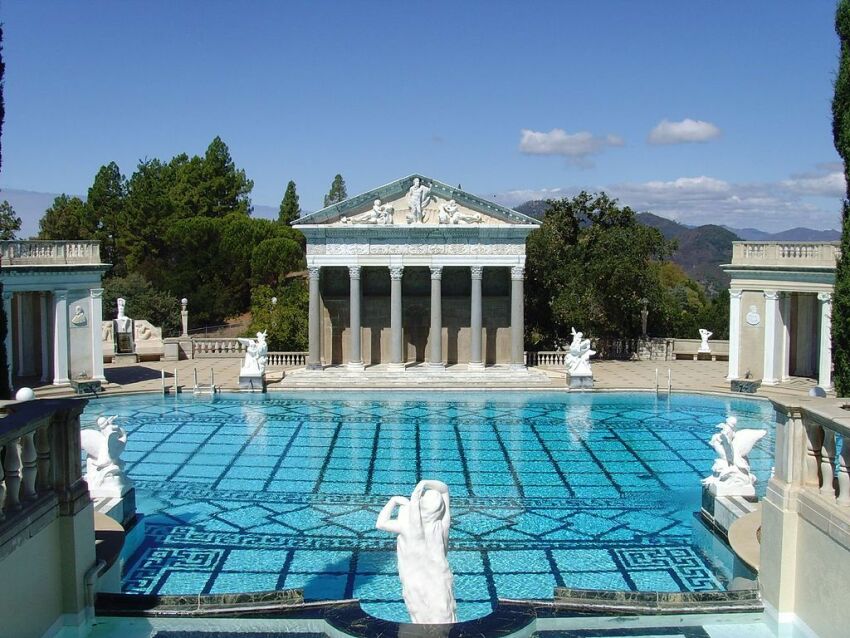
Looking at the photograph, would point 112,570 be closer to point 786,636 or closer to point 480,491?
point 786,636

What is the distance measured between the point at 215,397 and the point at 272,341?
11138 millimetres

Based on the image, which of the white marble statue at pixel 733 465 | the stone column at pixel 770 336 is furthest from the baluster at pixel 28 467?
the stone column at pixel 770 336

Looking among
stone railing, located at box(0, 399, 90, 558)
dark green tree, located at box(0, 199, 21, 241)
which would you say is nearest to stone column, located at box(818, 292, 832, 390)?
stone railing, located at box(0, 399, 90, 558)

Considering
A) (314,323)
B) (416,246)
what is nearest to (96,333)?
(314,323)

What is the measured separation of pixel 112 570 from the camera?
9.28 meters

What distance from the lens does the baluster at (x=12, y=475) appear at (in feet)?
20.2

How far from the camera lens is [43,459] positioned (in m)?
6.74

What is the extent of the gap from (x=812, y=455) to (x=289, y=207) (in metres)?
61.8

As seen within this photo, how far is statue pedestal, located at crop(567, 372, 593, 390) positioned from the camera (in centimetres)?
2930

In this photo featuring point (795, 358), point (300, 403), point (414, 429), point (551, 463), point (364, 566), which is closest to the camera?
point (364, 566)

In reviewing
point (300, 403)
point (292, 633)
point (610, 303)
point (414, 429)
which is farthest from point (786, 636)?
point (610, 303)

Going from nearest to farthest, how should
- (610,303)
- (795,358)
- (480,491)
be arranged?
(480,491) < (795,358) < (610,303)

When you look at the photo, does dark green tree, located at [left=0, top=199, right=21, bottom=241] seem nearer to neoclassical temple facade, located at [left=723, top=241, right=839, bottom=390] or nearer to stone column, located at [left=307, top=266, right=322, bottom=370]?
stone column, located at [left=307, top=266, right=322, bottom=370]

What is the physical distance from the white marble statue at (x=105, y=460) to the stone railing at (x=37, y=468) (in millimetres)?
6310
